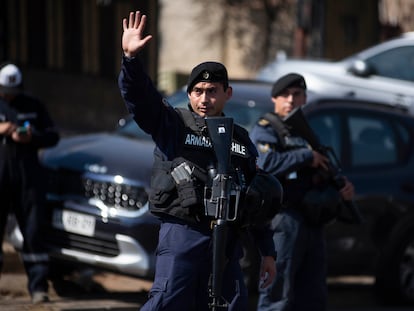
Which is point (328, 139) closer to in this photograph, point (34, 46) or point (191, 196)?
point (191, 196)

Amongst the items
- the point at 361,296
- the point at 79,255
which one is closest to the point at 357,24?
the point at 361,296

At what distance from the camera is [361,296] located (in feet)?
29.9

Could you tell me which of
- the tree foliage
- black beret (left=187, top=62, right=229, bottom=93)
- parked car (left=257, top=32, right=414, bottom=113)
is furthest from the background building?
black beret (left=187, top=62, right=229, bottom=93)

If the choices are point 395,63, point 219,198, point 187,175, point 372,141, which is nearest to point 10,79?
point 372,141

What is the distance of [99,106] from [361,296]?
506 inches

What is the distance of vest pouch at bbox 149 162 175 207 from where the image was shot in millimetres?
4992

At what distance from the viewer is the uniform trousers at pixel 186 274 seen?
16.3 ft

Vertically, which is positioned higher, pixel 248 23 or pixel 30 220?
pixel 248 23

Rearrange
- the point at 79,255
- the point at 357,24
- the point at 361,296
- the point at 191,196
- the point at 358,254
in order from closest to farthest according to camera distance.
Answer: the point at 191,196 < the point at 79,255 < the point at 358,254 < the point at 361,296 < the point at 357,24

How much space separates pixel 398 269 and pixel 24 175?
2907mm

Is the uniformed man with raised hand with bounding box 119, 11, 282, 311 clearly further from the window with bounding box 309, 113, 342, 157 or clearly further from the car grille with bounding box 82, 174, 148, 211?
the window with bounding box 309, 113, 342, 157

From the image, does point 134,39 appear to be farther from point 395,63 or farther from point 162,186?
point 395,63

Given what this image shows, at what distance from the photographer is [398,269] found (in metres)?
8.39

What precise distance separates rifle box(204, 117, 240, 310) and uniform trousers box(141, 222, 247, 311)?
89mm
